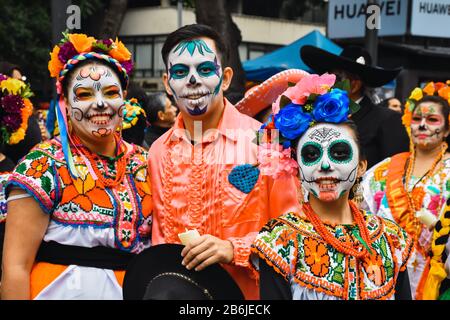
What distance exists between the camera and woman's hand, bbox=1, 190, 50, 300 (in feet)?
9.62

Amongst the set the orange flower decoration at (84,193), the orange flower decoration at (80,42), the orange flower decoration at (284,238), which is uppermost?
the orange flower decoration at (80,42)

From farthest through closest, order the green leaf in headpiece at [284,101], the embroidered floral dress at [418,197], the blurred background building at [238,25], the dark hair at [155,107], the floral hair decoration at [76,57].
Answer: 1. the blurred background building at [238,25]
2. the dark hair at [155,107]
3. the embroidered floral dress at [418,197]
4. the floral hair decoration at [76,57]
5. the green leaf in headpiece at [284,101]

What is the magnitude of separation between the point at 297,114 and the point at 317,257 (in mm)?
572

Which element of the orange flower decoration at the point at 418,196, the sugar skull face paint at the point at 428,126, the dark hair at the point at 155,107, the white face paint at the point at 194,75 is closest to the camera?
the white face paint at the point at 194,75

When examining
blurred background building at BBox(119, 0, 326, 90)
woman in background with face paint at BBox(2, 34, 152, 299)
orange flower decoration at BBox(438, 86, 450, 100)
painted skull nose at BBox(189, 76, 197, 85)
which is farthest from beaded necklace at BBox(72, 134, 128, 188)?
blurred background building at BBox(119, 0, 326, 90)

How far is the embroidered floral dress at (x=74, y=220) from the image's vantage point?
9.76ft

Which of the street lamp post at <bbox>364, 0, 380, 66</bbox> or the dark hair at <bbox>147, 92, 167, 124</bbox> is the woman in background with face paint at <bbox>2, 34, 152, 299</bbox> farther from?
the street lamp post at <bbox>364, 0, 380, 66</bbox>

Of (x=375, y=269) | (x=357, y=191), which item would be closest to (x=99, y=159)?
(x=357, y=191)

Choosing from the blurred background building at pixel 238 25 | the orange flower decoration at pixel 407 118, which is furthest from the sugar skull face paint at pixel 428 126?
the blurred background building at pixel 238 25

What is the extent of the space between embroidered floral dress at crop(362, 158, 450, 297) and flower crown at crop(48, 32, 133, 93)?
7.37 feet

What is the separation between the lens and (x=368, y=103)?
16.6ft

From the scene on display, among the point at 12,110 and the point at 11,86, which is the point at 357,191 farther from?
the point at 11,86

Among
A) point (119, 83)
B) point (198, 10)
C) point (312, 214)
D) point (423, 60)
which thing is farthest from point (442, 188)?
point (423, 60)

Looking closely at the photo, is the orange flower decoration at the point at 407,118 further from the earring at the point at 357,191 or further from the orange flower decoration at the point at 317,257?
the orange flower decoration at the point at 317,257
